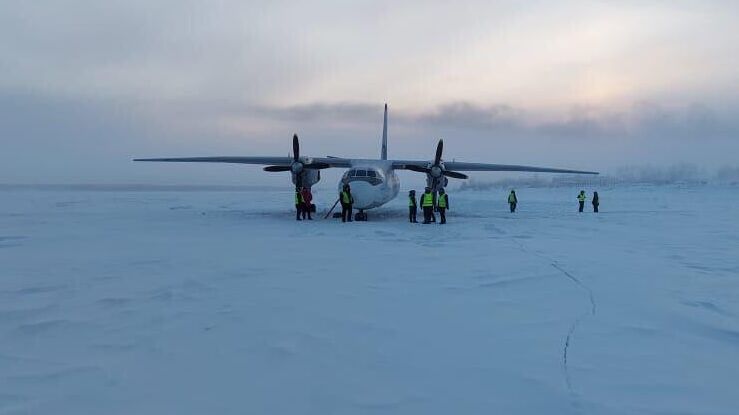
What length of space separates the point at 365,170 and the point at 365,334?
15077 mm

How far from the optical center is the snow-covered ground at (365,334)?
123 inches

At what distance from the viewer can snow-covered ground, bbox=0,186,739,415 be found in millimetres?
3133

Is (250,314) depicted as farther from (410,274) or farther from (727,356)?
(727,356)

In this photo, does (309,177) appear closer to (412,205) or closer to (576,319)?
(412,205)

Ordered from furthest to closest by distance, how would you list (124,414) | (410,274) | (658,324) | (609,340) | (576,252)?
(576,252) → (410,274) → (658,324) → (609,340) → (124,414)

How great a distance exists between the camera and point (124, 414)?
114 inches

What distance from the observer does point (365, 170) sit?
19.2 metres

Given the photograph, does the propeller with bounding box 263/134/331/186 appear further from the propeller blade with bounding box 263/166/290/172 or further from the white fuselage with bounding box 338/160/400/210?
the white fuselage with bounding box 338/160/400/210

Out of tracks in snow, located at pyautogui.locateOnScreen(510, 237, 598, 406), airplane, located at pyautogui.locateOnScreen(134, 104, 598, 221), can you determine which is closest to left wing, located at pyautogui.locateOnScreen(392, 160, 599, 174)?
airplane, located at pyautogui.locateOnScreen(134, 104, 598, 221)

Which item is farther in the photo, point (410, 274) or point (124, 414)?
point (410, 274)

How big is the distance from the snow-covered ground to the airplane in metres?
10.0

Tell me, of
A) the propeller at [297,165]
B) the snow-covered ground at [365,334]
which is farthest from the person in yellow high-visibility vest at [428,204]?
the snow-covered ground at [365,334]

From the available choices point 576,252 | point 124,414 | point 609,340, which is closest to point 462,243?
point 576,252

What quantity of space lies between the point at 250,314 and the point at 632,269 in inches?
254
